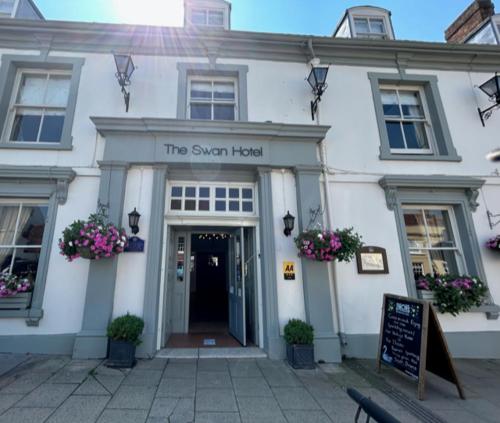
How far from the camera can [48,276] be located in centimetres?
434

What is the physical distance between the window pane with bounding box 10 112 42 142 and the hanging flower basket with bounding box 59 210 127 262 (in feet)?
8.98

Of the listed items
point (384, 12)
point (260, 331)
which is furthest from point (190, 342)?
point (384, 12)

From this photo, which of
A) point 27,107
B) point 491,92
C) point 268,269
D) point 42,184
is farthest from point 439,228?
point 27,107

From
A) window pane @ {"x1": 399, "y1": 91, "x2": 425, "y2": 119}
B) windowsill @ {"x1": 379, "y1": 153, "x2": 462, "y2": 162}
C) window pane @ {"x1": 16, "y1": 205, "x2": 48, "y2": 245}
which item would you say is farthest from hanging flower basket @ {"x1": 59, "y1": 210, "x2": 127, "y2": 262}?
window pane @ {"x1": 399, "y1": 91, "x2": 425, "y2": 119}

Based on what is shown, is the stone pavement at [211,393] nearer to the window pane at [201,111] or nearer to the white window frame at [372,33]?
the window pane at [201,111]

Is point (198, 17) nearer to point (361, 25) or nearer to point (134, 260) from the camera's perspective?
point (361, 25)

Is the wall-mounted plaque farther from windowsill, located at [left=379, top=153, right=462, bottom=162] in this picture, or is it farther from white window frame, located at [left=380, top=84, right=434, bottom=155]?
white window frame, located at [left=380, top=84, right=434, bottom=155]

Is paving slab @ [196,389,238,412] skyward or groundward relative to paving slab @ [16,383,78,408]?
groundward

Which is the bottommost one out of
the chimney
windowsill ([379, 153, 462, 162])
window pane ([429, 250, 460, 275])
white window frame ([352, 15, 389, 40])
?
window pane ([429, 250, 460, 275])

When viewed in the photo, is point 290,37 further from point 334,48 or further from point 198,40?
point 198,40

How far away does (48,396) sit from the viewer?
2.95m

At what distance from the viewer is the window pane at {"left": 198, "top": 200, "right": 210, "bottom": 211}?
512 centimetres

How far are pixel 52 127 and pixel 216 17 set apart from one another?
15.4ft

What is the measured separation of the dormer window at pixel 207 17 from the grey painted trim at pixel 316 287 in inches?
178
